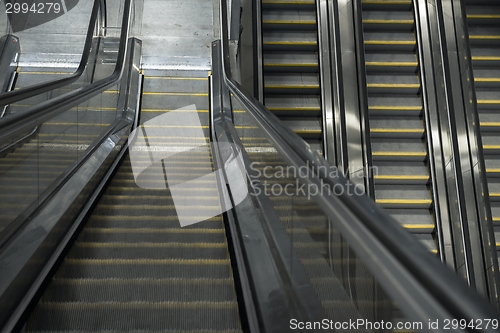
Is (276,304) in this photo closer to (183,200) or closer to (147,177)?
(183,200)

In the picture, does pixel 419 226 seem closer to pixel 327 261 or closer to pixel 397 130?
pixel 397 130

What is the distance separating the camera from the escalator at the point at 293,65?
756 centimetres

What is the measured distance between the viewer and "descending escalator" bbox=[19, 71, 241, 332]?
250 cm

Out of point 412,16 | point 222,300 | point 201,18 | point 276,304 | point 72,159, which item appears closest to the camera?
point 276,304

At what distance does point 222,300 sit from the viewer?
279 cm

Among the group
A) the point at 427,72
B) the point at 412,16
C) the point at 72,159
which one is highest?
the point at 412,16

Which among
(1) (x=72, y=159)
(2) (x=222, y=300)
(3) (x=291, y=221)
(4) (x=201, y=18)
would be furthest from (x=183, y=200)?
(4) (x=201, y=18)

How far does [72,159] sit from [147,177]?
3.81ft

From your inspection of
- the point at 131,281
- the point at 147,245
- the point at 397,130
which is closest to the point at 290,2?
the point at 397,130

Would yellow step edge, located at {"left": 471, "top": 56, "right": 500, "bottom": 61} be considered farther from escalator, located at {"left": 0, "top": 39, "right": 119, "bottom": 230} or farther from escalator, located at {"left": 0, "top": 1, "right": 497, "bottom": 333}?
escalator, located at {"left": 0, "top": 39, "right": 119, "bottom": 230}

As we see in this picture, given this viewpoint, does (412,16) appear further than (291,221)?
Yes

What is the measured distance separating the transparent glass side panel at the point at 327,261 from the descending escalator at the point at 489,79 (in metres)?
4.72

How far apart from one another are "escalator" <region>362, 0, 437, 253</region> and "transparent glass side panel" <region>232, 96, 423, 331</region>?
435 centimetres

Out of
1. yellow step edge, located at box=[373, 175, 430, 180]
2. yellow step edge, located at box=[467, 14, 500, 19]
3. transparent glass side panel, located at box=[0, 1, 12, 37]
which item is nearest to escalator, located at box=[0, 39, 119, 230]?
transparent glass side panel, located at box=[0, 1, 12, 37]
